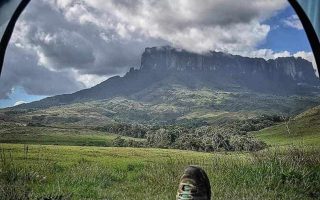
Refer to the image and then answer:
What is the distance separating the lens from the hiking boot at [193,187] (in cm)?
525

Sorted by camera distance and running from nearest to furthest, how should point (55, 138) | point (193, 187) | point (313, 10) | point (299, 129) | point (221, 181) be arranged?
point (313, 10) → point (193, 187) → point (221, 181) → point (55, 138) → point (299, 129)

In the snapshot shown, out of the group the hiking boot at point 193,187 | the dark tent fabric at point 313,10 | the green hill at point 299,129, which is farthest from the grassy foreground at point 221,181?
the green hill at point 299,129

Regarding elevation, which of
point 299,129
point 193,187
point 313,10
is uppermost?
point 299,129

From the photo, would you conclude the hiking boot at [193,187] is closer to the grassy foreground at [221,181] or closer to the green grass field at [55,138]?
the grassy foreground at [221,181]

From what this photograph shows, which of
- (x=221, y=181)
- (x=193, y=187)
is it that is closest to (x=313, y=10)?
(x=193, y=187)

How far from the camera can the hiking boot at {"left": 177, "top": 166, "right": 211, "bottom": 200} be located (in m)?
5.25

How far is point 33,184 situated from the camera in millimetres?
9930

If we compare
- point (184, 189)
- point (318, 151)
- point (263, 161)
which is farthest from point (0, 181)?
point (318, 151)

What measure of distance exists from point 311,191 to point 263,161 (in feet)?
4.14

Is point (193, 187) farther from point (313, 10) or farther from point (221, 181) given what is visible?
point (221, 181)

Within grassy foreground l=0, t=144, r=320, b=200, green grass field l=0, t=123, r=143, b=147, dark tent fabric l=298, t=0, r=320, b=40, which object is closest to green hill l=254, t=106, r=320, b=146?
green grass field l=0, t=123, r=143, b=147

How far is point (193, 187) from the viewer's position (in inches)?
208

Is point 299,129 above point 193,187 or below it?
above

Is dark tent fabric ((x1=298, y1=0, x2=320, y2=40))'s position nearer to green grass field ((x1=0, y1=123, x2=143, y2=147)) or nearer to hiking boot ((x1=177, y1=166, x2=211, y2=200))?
hiking boot ((x1=177, y1=166, x2=211, y2=200))
